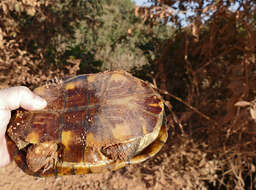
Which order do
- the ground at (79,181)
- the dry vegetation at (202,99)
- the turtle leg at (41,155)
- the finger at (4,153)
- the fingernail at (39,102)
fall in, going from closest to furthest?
the turtle leg at (41,155)
the fingernail at (39,102)
the finger at (4,153)
the dry vegetation at (202,99)
the ground at (79,181)

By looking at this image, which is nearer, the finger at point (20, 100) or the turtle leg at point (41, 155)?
the turtle leg at point (41, 155)

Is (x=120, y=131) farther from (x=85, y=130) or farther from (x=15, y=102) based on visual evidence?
(x=15, y=102)

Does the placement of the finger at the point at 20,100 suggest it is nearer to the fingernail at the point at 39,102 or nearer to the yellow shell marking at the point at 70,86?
the fingernail at the point at 39,102

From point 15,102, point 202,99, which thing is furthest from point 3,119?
→ point 202,99

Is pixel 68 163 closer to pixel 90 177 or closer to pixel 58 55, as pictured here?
pixel 90 177

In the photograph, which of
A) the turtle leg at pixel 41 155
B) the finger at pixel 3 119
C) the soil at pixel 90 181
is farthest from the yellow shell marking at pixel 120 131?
the soil at pixel 90 181
